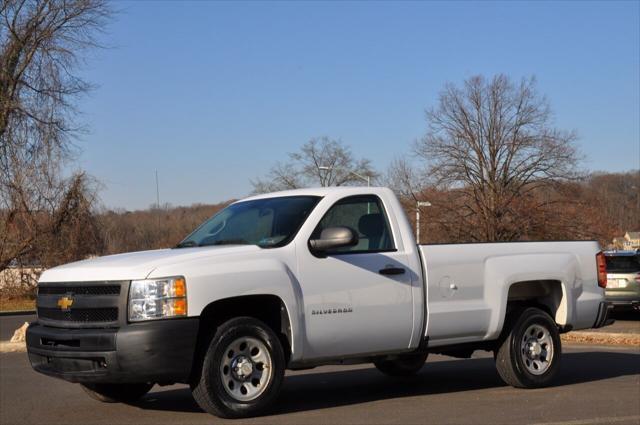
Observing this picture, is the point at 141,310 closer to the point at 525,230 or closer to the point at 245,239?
the point at 245,239

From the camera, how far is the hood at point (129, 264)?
7.03 m

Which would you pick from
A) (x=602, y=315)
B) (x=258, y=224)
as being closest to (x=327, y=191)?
(x=258, y=224)

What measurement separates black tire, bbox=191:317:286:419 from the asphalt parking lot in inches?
5.2

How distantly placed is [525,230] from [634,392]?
44.1 metres

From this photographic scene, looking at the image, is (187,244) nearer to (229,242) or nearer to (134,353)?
(229,242)

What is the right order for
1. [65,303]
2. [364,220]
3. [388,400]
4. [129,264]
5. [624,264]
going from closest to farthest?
[129,264], [65,303], [388,400], [364,220], [624,264]

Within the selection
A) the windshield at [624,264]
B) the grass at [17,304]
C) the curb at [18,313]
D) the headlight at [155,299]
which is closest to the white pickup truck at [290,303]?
the headlight at [155,299]

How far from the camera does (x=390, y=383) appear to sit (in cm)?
956

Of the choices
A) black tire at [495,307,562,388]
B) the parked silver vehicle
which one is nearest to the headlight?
black tire at [495,307,562,388]

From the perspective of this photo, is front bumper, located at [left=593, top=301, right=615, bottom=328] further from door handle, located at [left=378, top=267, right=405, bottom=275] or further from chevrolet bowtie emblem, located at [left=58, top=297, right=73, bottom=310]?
chevrolet bowtie emblem, located at [left=58, top=297, right=73, bottom=310]

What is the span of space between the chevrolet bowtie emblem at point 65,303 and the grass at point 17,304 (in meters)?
26.2

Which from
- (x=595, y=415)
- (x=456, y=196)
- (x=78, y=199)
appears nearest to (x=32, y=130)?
(x=78, y=199)

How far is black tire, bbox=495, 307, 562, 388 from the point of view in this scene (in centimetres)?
887

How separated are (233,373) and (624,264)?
50.4ft
